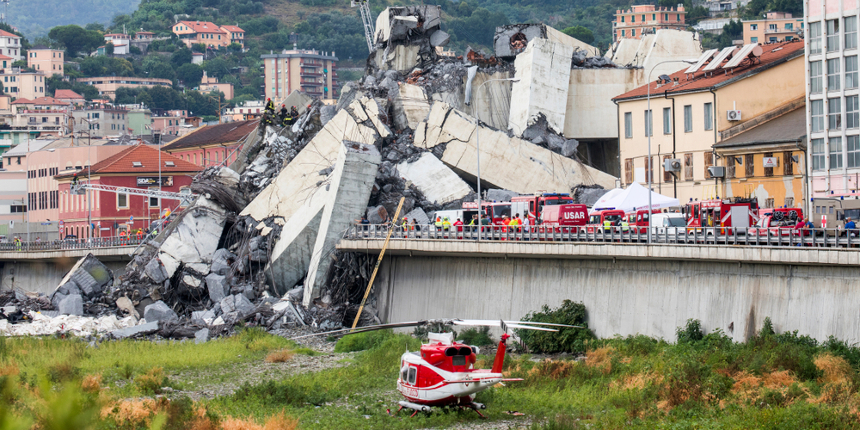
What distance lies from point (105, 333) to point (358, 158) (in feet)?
52.6

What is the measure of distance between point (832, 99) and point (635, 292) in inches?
466

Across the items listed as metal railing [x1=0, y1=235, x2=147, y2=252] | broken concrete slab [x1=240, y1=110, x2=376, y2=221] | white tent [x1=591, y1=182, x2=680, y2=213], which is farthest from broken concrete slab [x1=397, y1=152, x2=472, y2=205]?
metal railing [x1=0, y1=235, x2=147, y2=252]

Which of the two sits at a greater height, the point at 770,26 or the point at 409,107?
the point at 770,26

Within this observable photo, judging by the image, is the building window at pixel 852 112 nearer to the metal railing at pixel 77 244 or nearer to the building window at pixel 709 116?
the building window at pixel 709 116

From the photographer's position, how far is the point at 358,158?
182 ft

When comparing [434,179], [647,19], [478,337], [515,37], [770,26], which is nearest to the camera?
[478,337]

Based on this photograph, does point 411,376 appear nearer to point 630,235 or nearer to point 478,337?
point 630,235

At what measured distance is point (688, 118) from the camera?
54.5 metres

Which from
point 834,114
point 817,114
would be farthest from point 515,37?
point 834,114

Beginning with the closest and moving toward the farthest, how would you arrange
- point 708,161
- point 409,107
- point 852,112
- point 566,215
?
point 852,112, point 566,215, point 708,161, point 409,107

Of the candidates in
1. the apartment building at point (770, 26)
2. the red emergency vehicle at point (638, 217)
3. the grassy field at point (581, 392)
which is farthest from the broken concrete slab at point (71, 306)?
the apartment building at point (770, 26)

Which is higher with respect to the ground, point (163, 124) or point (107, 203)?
point (163, 124)

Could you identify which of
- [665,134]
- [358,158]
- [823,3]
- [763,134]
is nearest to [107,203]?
[358,158]

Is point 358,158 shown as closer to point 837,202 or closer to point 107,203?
point 837,202
